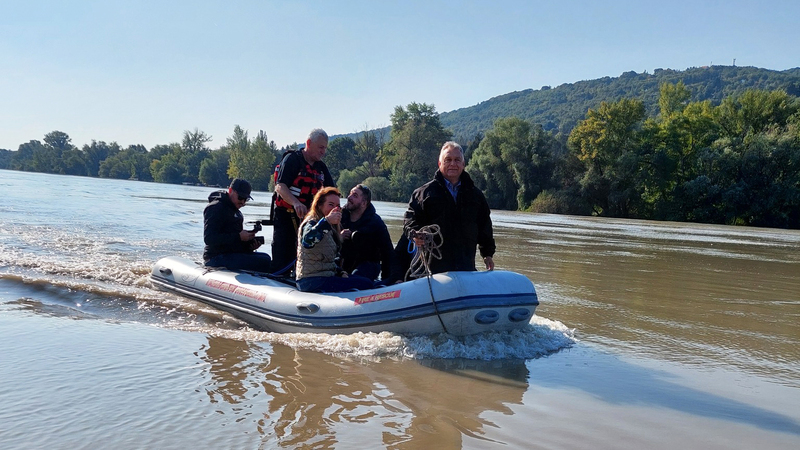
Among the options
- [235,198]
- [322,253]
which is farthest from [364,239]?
[235,198]

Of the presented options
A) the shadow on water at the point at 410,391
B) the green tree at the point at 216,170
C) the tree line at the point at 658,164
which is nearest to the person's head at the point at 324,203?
the shadow on water at the point at 410,391

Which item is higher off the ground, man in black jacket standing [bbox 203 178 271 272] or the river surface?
man in black jacket standing [bbox 203 178 271 272]

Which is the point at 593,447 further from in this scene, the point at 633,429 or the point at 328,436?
the point at 328,436

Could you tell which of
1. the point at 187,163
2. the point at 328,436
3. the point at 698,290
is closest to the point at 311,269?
the point at 328,436

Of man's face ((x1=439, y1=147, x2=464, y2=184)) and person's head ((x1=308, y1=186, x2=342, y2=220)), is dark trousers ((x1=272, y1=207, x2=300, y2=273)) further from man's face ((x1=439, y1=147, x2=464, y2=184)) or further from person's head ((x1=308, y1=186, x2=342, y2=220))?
man's face ((x1=439, y1=147, x2=464, y2=184))

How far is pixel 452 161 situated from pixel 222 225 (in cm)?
301

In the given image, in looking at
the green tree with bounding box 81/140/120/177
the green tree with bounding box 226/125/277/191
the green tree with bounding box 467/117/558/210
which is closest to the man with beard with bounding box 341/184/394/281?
the green tree with bounding box 467/117/558/210

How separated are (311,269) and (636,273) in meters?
6.75

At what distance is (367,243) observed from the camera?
20.5ft

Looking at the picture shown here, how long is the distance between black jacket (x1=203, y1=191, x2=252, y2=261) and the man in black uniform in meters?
0.53

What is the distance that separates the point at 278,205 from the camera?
6578mm

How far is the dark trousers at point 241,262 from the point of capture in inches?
275

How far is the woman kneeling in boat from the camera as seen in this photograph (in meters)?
5.44

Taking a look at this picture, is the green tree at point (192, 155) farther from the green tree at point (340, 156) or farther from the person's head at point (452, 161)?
the person's head at point (452, 161)
